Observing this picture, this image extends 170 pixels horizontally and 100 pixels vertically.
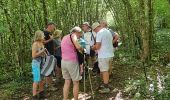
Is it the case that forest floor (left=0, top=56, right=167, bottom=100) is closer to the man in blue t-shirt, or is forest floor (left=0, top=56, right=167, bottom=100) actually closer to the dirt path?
the dirt path

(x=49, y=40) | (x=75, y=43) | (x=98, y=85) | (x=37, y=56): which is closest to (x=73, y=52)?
(x=75, y=43)

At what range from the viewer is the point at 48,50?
9602mm

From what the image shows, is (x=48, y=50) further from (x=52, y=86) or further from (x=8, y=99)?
(x=8, y=99)

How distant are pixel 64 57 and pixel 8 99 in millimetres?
2719

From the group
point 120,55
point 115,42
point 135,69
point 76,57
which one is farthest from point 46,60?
point 120,55

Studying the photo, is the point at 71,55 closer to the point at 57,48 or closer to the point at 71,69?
the point at 71,69

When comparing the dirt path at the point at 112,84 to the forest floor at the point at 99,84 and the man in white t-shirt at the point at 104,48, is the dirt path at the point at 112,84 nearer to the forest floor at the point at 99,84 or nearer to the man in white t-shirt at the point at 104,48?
the forest floor at the point at 99,84

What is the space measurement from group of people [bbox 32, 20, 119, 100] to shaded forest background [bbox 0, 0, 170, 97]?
1037 mm

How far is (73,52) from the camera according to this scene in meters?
7.50

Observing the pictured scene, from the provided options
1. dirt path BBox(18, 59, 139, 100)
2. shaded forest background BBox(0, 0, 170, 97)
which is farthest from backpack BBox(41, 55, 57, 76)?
shaded forest background BBox(0, 0, 170, 97)

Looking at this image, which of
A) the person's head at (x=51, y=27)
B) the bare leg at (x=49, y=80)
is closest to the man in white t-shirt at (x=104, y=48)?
the person's head at (x=51, y=27)

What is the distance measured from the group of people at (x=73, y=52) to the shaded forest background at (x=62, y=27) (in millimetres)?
1037

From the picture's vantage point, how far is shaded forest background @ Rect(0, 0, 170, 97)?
10.7 metres

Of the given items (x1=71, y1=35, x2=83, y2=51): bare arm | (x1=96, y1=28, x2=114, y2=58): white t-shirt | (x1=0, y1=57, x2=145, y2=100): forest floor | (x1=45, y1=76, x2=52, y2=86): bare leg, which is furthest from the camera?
(x1=45, y1=76, x2=52, y2=86): bare leg
